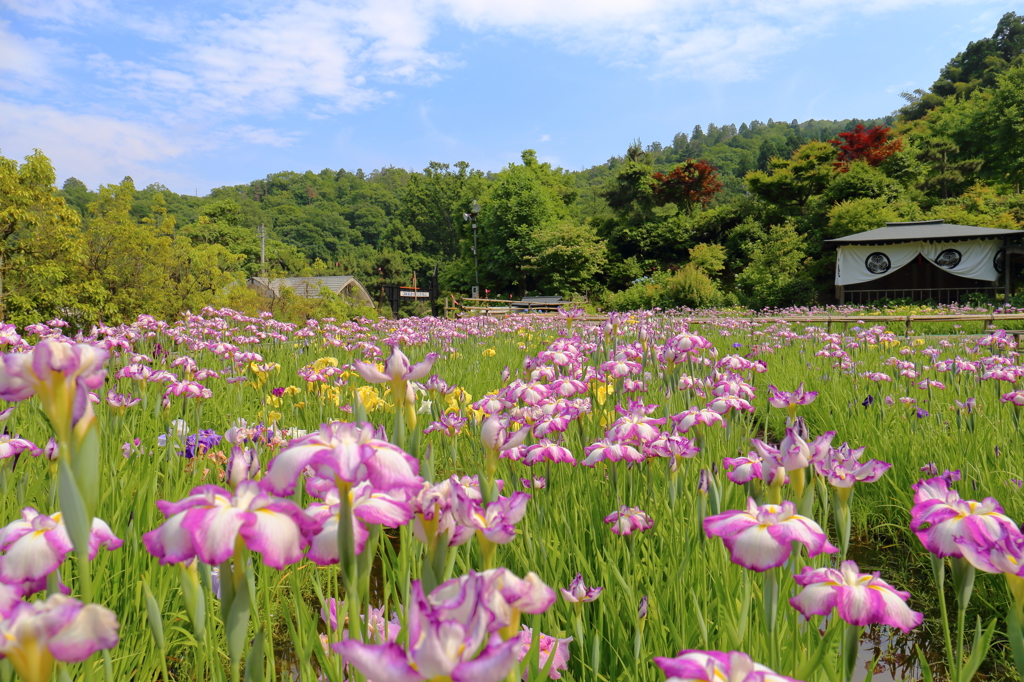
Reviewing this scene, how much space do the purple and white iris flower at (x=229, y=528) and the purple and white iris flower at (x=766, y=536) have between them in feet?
2.15

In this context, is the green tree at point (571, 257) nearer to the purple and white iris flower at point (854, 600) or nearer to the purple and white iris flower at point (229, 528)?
the purple and white iris flower at point (854, 600)

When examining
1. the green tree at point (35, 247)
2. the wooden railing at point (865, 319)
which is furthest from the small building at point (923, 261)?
the green tree at point (35, 247)

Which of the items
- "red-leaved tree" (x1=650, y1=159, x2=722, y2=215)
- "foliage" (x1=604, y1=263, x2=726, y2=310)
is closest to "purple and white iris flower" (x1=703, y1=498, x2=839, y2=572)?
"foliage" (x1=604, y1=263, x2=726, y2=310)

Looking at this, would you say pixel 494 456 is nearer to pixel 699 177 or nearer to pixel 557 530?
pixel 557 530

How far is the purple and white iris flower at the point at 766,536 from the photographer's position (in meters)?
0.93

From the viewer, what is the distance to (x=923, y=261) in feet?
79.6

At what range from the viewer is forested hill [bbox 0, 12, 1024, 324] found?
34.1 feet

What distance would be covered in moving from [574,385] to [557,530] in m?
0.66

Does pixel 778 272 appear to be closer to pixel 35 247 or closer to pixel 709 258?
pixel 709 258

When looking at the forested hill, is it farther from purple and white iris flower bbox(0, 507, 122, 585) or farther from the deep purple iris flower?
purple and white iris flower bbox(0, 507, 122, 585)

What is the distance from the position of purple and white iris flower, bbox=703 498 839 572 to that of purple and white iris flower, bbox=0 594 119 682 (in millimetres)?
828

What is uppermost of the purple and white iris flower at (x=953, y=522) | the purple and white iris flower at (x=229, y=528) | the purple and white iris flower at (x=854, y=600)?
the purple and white iris flower at (x=229, y=528)

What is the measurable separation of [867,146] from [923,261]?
358 inches

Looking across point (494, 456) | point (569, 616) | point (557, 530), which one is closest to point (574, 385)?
point (557, 530)
